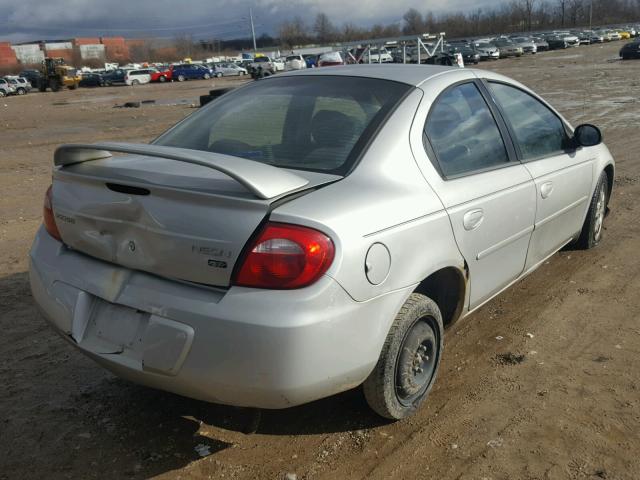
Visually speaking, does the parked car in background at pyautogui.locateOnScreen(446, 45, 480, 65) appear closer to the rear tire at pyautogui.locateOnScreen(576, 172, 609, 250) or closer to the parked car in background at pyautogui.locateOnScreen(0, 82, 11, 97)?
the parked car in background at pyautogui.locateOnScreen(0, 82, 11, 97)

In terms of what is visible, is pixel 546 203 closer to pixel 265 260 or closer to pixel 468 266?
pixel 468 266

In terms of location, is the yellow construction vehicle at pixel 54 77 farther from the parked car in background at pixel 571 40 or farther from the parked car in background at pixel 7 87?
the parked car in background at pixel 571 40

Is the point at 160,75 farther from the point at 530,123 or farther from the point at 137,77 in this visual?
the point at 530,123

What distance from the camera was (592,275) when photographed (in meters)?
4.75

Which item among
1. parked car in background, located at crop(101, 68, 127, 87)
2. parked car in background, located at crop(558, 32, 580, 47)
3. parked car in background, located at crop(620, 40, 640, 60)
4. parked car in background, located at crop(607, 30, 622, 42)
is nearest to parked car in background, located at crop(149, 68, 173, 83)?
parked car in background, located at crop(101, 68, 127, 87)

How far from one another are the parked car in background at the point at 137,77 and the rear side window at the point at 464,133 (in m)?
53.5

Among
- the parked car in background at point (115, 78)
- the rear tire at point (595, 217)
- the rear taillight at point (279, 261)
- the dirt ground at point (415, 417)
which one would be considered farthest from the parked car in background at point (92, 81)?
the rear taillight at point (279, 261)

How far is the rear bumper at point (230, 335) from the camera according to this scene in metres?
2.26

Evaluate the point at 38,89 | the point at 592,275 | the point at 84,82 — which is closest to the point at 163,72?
the point at 84,82

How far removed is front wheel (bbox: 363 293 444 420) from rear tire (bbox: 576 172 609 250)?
2.50 metres

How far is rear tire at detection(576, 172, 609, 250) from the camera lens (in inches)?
192

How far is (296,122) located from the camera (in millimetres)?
3254

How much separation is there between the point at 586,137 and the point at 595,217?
3.27 feet

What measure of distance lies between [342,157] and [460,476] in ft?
4.91
